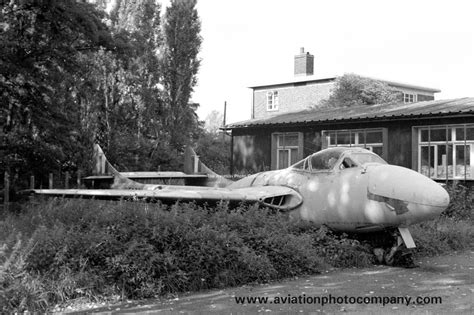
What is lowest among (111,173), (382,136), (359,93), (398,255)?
(398,255)

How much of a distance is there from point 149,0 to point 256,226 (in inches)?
914

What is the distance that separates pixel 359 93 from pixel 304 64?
8.83 m

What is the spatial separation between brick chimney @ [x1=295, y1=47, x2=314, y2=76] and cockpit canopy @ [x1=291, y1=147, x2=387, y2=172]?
3790 centimetres

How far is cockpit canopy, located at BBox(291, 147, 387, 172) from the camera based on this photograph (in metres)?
11.3

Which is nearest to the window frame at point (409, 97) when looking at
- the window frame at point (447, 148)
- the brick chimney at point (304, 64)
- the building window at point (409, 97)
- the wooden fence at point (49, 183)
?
the building window at point (409, 97)

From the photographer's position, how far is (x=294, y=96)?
49.2 metres

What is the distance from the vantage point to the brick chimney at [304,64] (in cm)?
4916

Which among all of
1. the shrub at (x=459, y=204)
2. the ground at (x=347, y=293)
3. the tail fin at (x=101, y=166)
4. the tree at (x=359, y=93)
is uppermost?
the tree at (x=359, y=93)

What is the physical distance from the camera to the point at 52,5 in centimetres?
1938

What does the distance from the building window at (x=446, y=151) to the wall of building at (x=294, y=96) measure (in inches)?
887

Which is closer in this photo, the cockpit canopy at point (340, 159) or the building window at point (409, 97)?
the cockpit canopy at point (340, 159)

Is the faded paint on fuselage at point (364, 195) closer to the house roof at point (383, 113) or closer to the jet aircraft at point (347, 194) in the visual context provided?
the jet aircraft at point (347, 194)

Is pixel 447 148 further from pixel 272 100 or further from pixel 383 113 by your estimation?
pixel 272 100

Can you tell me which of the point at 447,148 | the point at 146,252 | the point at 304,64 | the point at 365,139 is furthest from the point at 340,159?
the point at 304,64
